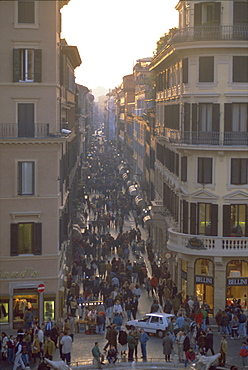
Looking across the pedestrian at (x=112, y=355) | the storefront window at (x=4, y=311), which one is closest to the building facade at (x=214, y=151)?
the storefront window at (x=4, y=311)

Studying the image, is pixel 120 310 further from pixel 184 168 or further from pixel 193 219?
pixel 184 168

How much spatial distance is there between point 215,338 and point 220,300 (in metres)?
5.13

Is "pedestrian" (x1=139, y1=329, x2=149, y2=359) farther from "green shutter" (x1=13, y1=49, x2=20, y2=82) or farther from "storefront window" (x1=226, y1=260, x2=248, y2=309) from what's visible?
"green shutter" (x1=13, y1=49, x2=20, y2=82)

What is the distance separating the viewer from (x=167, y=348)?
107 ft

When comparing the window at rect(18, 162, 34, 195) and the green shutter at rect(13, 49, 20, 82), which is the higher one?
the green shutter at rect(13, 49, 20, 82)

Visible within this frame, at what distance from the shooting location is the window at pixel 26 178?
3981 cm

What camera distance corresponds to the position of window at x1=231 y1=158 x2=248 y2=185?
43000 millimetres

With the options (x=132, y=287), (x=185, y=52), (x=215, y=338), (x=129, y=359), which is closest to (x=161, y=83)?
(x=185, y=52)

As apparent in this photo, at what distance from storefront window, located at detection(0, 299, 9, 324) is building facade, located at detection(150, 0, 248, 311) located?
33.9ft

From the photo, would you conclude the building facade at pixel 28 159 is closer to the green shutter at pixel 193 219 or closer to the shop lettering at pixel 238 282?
the green shutter at pixel 193 219

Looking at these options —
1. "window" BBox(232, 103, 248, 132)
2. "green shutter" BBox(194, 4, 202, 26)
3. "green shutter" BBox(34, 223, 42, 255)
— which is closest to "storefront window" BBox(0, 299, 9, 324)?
"green shutter" BBox(34, 223, 42, 255)

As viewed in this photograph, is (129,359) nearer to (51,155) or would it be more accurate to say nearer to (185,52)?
(51,155)

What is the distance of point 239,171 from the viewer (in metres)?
43.1

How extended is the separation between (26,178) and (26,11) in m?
8.33
